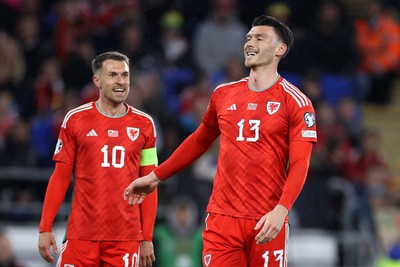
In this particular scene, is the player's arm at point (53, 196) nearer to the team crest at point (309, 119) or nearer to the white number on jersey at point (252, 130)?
the white number on jersey at point (252, 130)

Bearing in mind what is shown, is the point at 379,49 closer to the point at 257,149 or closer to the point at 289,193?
the point at 257,149

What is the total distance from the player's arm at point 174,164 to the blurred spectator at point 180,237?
4.88 meters

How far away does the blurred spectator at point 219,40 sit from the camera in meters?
17.3

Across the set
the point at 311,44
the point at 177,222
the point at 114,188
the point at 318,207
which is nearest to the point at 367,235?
the point at 318,207

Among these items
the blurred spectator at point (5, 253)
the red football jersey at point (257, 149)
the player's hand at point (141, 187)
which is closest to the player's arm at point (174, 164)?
the player's hand at point (141, 187)

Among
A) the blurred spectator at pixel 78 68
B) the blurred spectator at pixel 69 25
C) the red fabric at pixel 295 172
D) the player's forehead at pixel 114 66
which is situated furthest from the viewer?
the blurred spectator at pixel 69 25

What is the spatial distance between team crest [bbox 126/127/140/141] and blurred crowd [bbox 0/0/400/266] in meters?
4.73

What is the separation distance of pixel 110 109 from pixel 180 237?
455 cm

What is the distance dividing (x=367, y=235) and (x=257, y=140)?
269 inches

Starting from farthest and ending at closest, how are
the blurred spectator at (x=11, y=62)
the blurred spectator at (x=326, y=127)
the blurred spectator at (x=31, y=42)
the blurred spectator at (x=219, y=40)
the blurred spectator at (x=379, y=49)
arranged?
1. the blurred spectator at (x=379, y=49)
2. the blurred spectator at (x=219, y=40)
3. the blurred spectator at (x=31, y=42)
4. the blurred spectator at (x=11, y=62)
5. the blurred spectator at (x=326, y=127)

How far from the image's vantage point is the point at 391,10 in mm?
19734

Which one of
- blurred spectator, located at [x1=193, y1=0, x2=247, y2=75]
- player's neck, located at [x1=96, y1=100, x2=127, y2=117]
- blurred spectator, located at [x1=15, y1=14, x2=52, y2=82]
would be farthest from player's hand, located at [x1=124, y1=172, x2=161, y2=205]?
blurred spectator, located at [x1=193, y1=0, x2=247, y2=75]

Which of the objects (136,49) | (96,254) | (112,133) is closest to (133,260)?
(96,254)

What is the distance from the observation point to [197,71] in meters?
16.8
